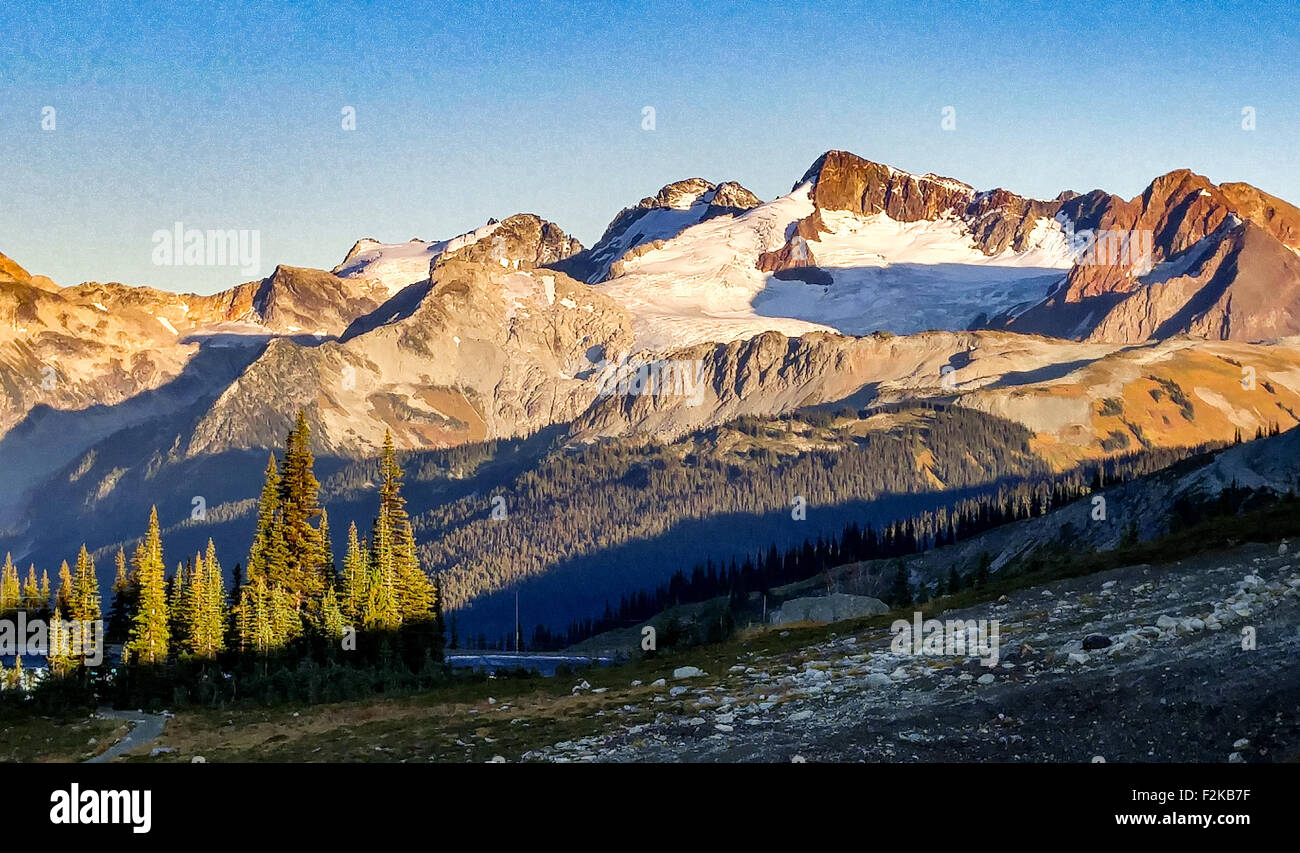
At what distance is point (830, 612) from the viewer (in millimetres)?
102500

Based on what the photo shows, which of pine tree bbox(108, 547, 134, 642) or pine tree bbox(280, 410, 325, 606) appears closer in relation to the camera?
pine tree bbox(280, 410, 325, 606)

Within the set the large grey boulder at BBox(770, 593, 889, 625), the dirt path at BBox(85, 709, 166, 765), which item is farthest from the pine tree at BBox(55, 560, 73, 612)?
the large grey boulder at BBox(770, 593, 889, 625)

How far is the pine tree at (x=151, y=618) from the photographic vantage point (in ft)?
299

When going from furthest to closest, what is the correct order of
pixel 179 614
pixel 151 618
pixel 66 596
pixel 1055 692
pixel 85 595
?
pixel 66 596, pixel 85 595, pixel 179 614, pixel 151 618, pixel 1055 692

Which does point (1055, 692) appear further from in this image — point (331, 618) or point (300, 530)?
point (300, 530)

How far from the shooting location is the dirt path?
54.4m

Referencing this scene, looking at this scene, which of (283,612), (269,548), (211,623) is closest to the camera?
(211,623)

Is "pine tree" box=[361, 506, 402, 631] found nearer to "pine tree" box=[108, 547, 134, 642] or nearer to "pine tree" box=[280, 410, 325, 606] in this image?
"pine tree" box=[280, 410, 325, 606]

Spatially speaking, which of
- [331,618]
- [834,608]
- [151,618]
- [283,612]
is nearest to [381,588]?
[331,618]

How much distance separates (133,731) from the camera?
62.4 metres

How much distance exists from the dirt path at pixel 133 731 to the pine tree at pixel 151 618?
16.7m

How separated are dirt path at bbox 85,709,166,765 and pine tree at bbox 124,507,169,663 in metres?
16.7

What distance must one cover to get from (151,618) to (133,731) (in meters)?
30.8
